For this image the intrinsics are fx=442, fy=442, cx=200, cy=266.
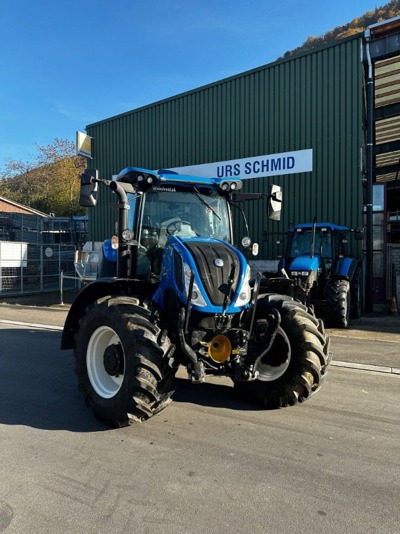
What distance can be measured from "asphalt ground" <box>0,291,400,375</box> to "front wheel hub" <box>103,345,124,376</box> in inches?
158

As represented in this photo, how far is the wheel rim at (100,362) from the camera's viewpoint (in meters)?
4.45

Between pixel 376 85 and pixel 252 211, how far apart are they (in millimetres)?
5839

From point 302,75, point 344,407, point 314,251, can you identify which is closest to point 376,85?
point 302,75

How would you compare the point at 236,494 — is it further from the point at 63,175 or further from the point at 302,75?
the point at 63,175

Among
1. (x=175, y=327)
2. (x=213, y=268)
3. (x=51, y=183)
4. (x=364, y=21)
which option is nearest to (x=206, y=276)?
(x=213, y=268)

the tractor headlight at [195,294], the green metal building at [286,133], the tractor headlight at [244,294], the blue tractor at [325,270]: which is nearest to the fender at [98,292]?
the tractor headlight at [195,294]

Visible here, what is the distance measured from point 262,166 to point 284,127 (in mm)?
1508

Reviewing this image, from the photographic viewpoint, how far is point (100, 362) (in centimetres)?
462

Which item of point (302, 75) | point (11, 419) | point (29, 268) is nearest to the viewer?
point (11, 419)

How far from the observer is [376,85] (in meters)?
14.8

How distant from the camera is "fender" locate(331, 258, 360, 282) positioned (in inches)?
421

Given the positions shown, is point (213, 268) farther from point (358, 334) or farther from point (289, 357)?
point (358, 334)

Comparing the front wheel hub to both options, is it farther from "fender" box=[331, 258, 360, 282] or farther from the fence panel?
the fence panel

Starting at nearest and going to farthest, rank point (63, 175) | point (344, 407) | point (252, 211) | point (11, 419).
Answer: point (11, 419)
point (344, 407)
point (252, 211)
point (63, 175)
